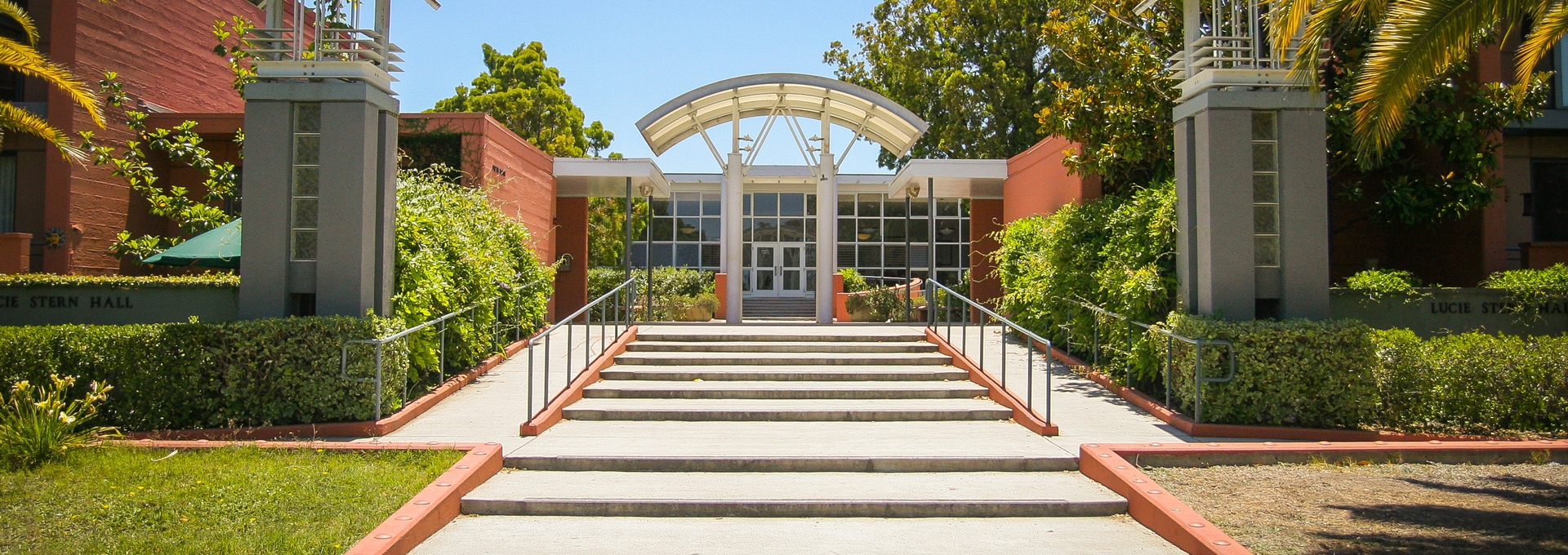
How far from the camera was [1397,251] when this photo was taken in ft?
47.4

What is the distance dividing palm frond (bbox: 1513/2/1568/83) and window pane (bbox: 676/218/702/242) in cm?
2113

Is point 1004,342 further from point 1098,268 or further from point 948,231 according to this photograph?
point 948,231

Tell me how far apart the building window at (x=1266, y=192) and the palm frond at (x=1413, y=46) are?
1.32 metres

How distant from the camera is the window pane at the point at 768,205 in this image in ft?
90.8

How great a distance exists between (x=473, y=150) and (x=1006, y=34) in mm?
17602

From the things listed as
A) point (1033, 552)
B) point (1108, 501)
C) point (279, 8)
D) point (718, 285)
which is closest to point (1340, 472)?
point (1108, 501)

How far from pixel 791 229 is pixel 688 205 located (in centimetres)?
306

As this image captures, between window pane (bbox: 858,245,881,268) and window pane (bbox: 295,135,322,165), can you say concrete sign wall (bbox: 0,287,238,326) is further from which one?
window pane (bbox: 858,245,881,268)

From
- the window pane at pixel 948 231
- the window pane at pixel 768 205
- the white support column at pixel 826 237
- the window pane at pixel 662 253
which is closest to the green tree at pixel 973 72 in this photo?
the window pane at pixel 948 231

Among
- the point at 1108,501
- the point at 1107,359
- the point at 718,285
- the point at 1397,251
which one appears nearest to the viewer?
the point at 1108,501

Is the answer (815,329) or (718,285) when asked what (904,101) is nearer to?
(718,285)

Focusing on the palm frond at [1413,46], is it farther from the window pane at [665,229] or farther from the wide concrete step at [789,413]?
the window pane at [665,229]

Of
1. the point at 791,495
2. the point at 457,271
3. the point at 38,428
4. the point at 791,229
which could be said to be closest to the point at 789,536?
the point at 791,495

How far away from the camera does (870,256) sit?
1102 inches
